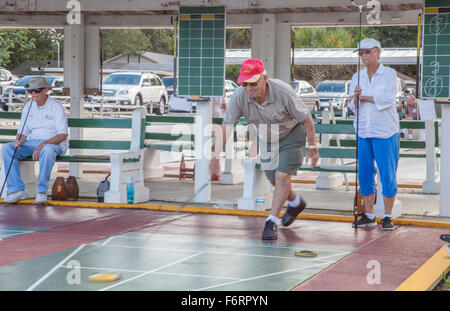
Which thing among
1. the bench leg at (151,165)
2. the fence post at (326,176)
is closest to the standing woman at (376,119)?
the fence post at (326,176)

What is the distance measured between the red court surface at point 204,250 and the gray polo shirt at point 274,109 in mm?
1155

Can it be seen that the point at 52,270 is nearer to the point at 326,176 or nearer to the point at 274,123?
the point at 274,123

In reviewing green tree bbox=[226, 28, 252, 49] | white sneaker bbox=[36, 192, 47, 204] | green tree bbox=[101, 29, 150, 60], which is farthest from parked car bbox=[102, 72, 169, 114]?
green tree bbox=[101, 29, 150, 60]

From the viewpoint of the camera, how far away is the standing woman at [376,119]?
7.71m

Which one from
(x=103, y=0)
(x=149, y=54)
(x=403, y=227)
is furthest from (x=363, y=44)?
(x=149, y=54)

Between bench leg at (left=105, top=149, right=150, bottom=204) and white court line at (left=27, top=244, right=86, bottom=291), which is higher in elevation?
bench leg at (left=105, top=149, right=150, bottom=204)

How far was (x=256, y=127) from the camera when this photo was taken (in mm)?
7602

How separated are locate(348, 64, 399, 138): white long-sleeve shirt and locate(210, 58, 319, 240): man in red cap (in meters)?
0.70

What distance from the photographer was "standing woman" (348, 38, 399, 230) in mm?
7707

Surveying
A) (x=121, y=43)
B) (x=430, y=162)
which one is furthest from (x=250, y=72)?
(x=121, y=43)

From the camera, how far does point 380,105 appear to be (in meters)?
7.69

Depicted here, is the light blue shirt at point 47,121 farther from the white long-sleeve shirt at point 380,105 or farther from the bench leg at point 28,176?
the white long-sleeve shirt at point 380,105

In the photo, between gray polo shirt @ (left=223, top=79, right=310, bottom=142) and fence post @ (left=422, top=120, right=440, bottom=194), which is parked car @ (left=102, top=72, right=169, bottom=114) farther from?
gray polo shirt @ (left=223, top=79, right=310, bottom=142)

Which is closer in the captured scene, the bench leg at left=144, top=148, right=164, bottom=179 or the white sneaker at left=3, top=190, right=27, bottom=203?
the white sneaker at left=3, top=190, right=27, bottom=203
